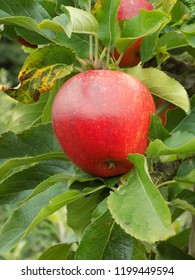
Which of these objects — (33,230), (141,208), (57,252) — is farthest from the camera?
(33,230)

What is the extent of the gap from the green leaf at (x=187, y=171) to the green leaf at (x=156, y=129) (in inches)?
2.7

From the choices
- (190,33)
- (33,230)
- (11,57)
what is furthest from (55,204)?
(11,57)

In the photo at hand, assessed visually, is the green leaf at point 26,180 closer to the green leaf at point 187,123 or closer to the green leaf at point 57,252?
the green leaf at point 187,123

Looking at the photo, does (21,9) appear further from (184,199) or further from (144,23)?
(184,199)

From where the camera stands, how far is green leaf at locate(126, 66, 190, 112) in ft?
2.96

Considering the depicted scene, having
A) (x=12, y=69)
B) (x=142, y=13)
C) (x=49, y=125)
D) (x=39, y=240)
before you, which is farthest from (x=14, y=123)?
(x=12, y=69)

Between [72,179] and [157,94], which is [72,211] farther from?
[157,94]

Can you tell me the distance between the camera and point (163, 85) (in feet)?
3.00

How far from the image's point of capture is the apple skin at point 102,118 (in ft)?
2.74

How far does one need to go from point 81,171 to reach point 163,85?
180 millimetres

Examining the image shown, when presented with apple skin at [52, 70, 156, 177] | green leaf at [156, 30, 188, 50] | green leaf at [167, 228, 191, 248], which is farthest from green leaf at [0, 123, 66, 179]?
green leaf at [167, 228, 191, 248]

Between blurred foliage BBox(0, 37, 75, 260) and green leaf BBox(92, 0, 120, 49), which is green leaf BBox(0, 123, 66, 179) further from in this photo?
green leaf BBox(92, 0, 120, 49)

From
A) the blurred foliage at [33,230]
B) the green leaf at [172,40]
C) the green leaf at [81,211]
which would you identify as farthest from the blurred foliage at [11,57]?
the green leaf at [172,40]

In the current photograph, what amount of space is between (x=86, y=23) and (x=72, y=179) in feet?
0.75
